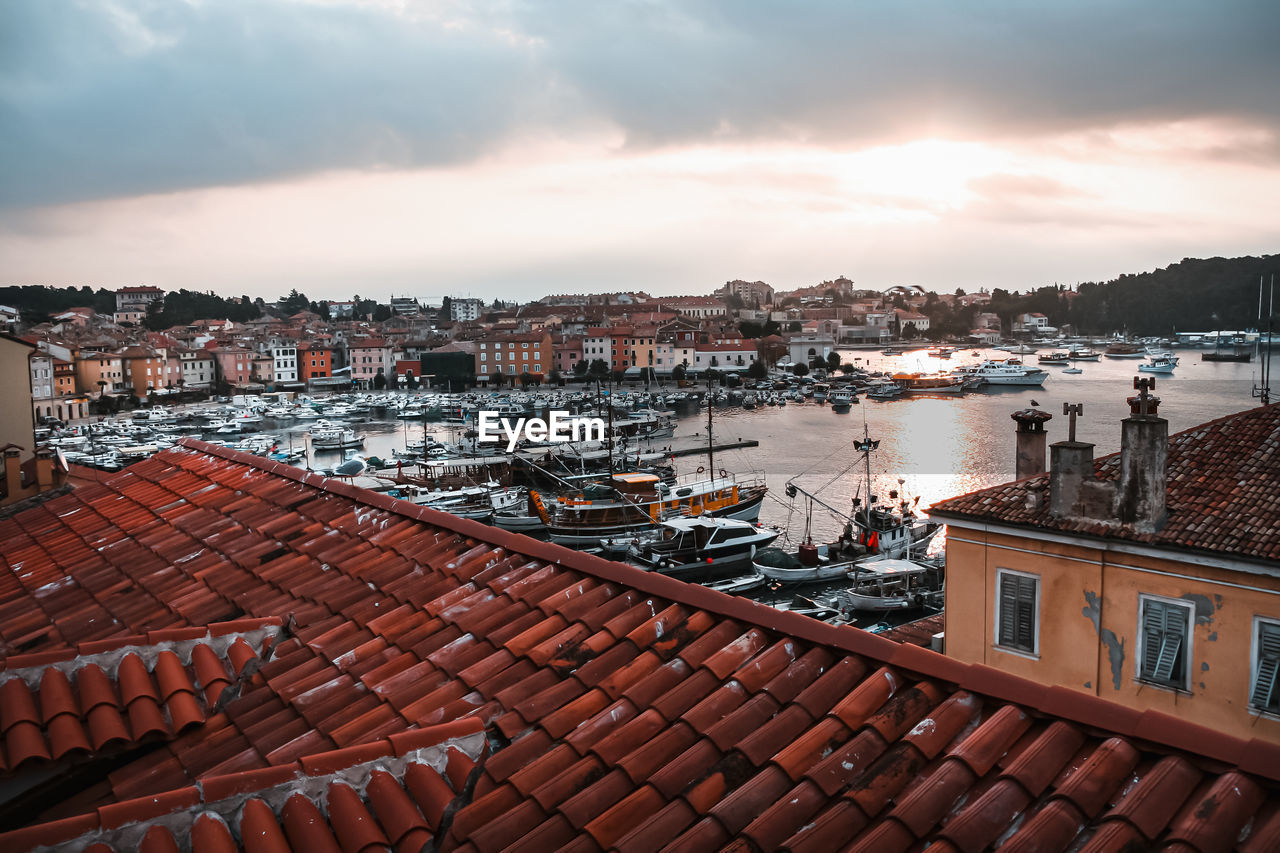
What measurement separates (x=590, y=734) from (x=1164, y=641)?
3961mm

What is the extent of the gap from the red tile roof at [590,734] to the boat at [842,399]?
38.3m

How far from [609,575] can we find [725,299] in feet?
325

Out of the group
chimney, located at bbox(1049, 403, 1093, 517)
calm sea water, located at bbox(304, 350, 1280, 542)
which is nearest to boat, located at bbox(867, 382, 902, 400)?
calm sea water, located at bbox(304, 350, 1280, 542)

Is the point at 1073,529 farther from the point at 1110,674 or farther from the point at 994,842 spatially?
the point at 994,842

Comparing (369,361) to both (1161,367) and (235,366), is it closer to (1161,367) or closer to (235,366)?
(235,366)

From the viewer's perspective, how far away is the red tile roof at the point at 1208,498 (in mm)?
4191

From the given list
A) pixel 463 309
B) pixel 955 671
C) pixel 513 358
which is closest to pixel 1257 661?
pixel 955 671

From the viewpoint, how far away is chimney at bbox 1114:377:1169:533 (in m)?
4.45

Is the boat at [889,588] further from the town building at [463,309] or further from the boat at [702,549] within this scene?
the town building at [463,309]

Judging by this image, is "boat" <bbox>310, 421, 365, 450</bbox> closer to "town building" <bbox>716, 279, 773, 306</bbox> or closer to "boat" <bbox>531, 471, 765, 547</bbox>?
"boat" <bbox>531, 471, 765, 547</bbox>

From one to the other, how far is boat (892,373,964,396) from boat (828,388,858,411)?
4252mm

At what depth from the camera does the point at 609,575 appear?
77.5 inches

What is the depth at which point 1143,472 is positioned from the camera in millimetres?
4512

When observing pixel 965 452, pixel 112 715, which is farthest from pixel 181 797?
Answer: pixel 965 452
